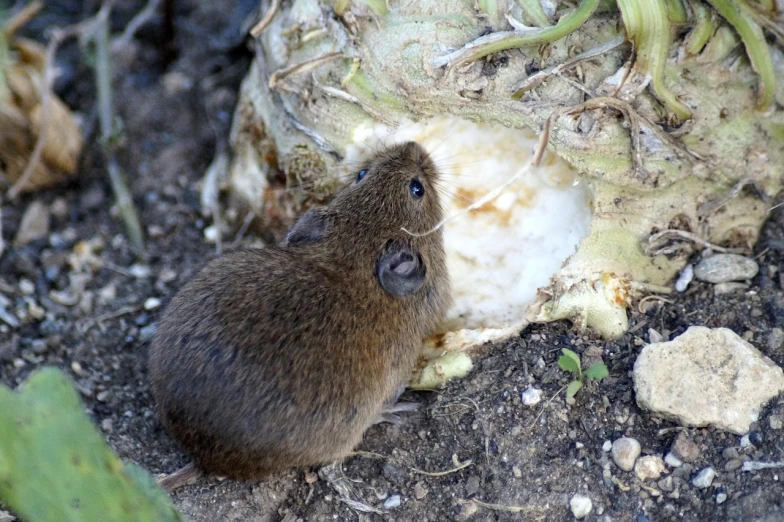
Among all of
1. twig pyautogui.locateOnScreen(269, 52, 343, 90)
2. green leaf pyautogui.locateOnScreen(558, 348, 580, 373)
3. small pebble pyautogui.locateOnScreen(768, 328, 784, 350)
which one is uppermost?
twig pyautogui.locateOnScreen(269, 52, 343, 90)

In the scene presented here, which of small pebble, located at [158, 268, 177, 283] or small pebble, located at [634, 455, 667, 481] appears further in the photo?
small pebble, located at [158, 268, 177, 283]

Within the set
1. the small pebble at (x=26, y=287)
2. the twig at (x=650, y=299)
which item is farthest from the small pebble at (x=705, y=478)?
the small pebble at (x=26, y=287)

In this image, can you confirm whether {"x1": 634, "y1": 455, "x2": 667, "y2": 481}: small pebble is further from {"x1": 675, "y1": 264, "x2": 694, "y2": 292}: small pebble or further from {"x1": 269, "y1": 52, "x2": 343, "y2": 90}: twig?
{"x1": 269, "y1": 52, "x2": 343, "y2": 90}: twig

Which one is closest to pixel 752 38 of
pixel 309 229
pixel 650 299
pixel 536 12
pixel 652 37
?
pixel 652 37

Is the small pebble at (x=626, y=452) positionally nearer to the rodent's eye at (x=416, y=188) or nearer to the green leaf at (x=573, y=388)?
the green leaf at (x=573, y=388)

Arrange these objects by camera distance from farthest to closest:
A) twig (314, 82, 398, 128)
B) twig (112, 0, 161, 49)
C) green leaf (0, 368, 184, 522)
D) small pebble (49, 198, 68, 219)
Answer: twig (112, 0, 161, 49) < small pebble (49, 198, 68, 219) < twig (314, 82, 398, 128) < green leaf (0, 368, 184, 522)

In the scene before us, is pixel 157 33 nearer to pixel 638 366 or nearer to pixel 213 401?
pixel 213 401

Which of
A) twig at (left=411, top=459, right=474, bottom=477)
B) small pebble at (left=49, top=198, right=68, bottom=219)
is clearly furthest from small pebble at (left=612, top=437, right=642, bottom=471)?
small pebble at (left=49, top=198, right=68, bottom=219)

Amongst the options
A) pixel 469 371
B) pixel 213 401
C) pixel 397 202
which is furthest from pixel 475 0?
pixel 213 401
